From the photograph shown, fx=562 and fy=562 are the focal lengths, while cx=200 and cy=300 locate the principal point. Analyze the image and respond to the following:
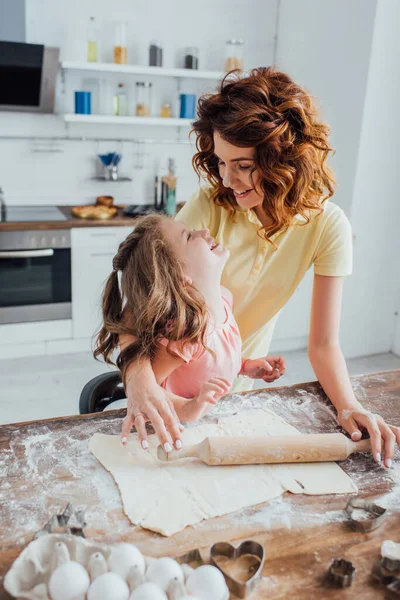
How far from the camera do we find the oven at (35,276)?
312cm

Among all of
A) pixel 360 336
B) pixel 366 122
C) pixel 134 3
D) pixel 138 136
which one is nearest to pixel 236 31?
pixel 134 3

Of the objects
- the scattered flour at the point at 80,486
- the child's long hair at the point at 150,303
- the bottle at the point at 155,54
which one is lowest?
the scattered flour at the point at 80,486

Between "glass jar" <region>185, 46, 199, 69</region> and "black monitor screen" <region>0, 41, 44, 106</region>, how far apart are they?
93 cm

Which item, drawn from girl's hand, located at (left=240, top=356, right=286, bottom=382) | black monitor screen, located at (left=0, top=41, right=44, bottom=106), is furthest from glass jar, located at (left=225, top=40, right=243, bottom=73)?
girl's hand, located at (left=240, top=356, right=286, bottom=382)

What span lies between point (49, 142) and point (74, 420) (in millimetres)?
2762

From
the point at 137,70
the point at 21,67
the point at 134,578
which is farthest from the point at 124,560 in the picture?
the point at 137,70

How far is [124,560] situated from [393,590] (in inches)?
14.4

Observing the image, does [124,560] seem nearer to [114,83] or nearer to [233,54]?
[114,83]

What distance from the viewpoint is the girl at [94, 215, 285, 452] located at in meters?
1.18

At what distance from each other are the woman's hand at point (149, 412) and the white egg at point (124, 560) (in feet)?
0.91

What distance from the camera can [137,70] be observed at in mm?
3354

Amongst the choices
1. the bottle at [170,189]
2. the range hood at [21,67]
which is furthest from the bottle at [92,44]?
the bottle at [170,189]

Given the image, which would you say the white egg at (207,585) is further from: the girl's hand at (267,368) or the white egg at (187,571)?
the girl's hand at (267,368)

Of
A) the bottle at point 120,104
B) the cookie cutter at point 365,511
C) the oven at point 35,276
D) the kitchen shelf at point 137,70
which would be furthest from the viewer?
the bottle at point 120,104
